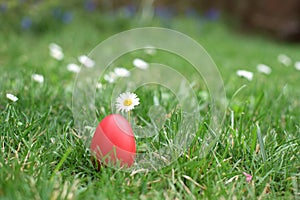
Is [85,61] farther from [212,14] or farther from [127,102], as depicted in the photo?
[212,14]

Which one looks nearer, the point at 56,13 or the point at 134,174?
the point at 134,174

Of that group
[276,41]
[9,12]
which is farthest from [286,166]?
[276,41]

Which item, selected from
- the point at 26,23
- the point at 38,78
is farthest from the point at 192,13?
the point at 38,78

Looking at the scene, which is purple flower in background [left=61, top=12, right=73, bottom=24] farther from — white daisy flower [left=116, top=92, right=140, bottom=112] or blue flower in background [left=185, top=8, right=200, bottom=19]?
white daisy flower [left=116, top=92, right=140, bottom=112]

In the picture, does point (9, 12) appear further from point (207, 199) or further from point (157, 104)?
point (207, 199)

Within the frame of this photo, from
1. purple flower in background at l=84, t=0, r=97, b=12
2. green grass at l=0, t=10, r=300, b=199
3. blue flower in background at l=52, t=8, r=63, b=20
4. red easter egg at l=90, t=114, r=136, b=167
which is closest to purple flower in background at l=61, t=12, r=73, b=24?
blue flower in background at l=52, t=8, r=63, b=20

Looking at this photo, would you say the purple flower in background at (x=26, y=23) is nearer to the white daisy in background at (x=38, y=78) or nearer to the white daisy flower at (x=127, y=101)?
→ the white daisy in background at (x=38, y=78)
